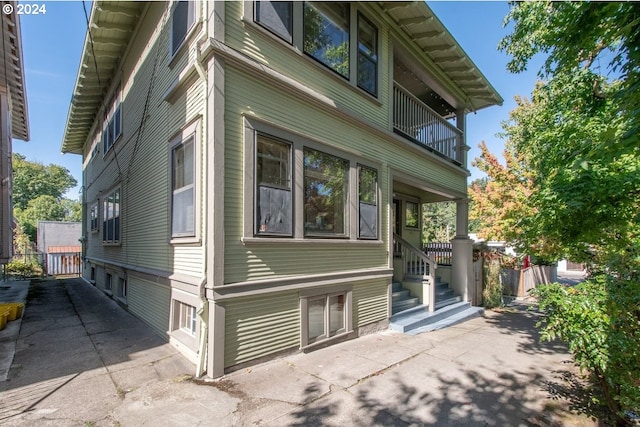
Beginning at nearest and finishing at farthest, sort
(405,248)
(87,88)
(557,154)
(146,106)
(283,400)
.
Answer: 1. (283,400)
2. (557,154)
3. (146,106)
4. (405,248)
5. (87,88)

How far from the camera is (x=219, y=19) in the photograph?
4.32 metres

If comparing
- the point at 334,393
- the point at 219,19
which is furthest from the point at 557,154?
the point at 219,19

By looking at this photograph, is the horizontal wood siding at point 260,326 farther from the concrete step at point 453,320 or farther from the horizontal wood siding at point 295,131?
the concrete step at point 453,320

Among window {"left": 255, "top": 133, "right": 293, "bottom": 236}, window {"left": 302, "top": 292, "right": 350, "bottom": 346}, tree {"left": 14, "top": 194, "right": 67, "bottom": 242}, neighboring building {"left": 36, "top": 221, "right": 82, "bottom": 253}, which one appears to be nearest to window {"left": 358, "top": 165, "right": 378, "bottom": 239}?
window {"left": 302, "top": 292, "right": 350, "bottom": 346}

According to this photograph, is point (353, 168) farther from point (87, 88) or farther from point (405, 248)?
point (87, 88)

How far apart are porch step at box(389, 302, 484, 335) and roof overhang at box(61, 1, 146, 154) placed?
28.8ft

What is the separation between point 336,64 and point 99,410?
6.21 m

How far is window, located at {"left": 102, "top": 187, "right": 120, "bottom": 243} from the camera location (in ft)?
28.8

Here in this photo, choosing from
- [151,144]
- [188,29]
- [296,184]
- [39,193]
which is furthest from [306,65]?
[39,193]

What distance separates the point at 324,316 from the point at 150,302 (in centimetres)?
350

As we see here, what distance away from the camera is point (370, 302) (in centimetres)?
657

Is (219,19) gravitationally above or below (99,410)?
above

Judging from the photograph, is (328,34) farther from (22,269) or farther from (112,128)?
(22,269)

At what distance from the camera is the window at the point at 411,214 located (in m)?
11.2
